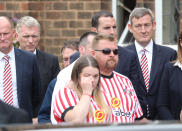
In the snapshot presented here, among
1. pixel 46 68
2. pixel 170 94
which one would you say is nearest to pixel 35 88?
pixel 46 68

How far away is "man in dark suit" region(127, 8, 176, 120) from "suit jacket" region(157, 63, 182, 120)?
1.00 ft

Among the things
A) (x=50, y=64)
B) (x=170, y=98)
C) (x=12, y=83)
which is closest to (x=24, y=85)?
(x=12, y=83)

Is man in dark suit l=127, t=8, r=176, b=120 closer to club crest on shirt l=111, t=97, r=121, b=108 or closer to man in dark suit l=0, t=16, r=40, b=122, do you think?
man in dark suit l=0, t=16, r=40, b=122

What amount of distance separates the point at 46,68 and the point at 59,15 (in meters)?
2.40

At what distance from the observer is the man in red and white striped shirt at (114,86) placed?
5.36 m

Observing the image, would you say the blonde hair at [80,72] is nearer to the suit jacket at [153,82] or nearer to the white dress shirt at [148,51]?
the suit jacket at [153,82]

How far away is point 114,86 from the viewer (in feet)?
18.1

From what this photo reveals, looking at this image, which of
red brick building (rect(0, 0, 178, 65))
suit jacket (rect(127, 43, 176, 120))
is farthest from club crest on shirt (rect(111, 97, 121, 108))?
red brick building (rect(0, 0, 178, 65))

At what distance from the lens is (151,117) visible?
702 cm

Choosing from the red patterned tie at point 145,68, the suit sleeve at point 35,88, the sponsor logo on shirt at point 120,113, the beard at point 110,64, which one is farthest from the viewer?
the red patterned tie at point 145,68

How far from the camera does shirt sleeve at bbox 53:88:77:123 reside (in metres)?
5.09

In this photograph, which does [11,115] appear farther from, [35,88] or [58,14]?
[58,14]

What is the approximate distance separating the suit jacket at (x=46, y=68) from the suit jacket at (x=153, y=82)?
1226 mm

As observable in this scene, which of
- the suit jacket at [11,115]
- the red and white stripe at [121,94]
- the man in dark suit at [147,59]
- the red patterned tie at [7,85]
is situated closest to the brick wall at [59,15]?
the man in dark suit at [147,59]
